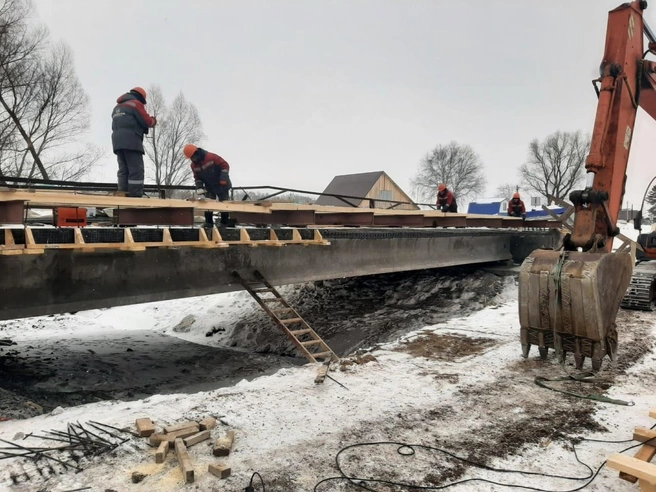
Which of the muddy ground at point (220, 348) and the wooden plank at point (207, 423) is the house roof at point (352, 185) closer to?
the muddy ground at point (220, 348)

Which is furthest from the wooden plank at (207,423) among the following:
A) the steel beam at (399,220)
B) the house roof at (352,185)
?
the house roof at (352,185)

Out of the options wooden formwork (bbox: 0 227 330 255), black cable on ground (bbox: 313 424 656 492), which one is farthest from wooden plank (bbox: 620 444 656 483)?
wooden formwork (bbox: 0 227 330 255)

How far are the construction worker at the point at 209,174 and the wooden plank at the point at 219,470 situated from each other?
6.01 m

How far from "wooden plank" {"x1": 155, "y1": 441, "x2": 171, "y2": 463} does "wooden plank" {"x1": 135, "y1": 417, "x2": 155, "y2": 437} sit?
38cm

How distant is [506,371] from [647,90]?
5.61 meters

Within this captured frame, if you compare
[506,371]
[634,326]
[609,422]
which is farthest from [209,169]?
[634,326]

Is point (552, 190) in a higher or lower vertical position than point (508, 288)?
higher

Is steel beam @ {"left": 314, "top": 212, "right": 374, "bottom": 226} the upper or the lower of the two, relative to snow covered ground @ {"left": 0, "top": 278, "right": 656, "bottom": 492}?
upper

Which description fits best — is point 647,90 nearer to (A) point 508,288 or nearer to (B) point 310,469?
(A) point 508,288

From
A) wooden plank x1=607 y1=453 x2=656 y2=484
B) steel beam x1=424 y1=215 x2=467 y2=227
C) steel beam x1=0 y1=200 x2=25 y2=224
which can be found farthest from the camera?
steel beam x1=424 y1=215 x2=467 y2=227

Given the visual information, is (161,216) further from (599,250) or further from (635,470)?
(635,470)

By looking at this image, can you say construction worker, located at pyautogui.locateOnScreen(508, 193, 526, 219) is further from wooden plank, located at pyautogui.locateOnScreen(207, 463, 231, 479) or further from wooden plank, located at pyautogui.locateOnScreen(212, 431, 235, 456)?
wooden plank, located at pyautogui.locateOnScreen(207, 463, 231, 479)

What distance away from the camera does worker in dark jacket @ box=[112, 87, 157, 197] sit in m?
7.97

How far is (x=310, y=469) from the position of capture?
3.74 meters
